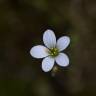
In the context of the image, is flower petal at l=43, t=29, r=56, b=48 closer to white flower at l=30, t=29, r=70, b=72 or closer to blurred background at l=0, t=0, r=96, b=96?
white flower at l=30, t=29, r=70, b=72

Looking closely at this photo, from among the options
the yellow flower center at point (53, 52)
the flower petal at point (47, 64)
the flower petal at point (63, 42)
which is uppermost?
the flower petal at point (63, 42)

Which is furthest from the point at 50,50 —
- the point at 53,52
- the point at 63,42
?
the point at 63,42

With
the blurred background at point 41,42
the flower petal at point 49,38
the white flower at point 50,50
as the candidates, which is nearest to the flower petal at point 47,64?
the white flower at point 50,50

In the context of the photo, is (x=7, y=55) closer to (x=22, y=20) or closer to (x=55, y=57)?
(x=22, y=20)

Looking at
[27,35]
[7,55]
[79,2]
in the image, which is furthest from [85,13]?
[7,55]

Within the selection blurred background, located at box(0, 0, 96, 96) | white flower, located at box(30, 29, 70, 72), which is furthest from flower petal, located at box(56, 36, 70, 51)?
blurred background, located at box(0, 0, 96, 96)

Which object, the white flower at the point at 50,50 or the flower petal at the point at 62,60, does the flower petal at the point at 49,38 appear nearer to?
the white flower at the point at 50,50

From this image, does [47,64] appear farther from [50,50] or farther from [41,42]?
[41,42]
